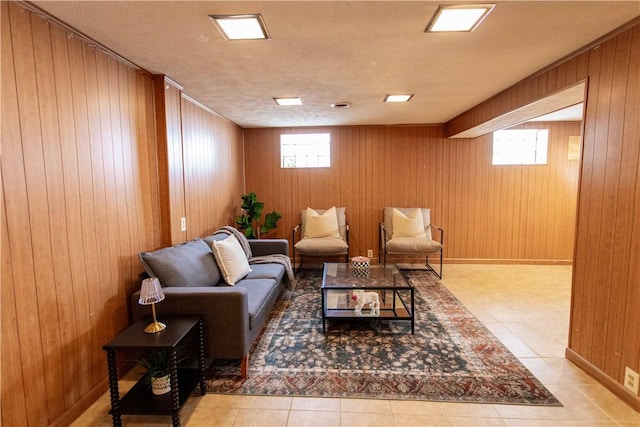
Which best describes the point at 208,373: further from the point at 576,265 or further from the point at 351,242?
the point at 351,242

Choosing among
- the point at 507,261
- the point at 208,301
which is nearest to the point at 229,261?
the point at 208,301

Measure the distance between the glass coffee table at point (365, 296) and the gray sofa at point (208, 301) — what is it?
63 centimetres

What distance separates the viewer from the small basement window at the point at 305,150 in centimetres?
503

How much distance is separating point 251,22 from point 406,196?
12.2 feet

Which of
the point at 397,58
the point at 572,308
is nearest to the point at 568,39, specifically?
the point at 397,58

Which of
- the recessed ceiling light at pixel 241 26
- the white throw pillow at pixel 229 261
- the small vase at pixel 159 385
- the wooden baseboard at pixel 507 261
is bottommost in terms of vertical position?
the wooden baseboard at pixel 507 261

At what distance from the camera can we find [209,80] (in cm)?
268

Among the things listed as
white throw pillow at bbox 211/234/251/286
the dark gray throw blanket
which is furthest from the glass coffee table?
white throw pillow at bbox 211/234/251/286

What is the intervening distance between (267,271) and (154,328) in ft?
4.49

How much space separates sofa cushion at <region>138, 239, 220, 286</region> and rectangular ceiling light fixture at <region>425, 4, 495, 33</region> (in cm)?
220

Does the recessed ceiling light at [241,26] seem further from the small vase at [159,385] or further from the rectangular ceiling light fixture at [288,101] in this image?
the small vase at [159,385]

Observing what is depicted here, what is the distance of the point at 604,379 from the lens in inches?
78.6

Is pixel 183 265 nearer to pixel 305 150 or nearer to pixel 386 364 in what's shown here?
pixel 386 364

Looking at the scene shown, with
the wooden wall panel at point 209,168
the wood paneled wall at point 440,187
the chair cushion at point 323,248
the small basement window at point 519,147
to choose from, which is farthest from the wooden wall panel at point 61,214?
the small basement window at point 519,147
